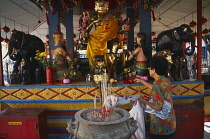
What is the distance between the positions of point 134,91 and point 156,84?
1.12 meters

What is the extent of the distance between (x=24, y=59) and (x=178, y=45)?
317cm

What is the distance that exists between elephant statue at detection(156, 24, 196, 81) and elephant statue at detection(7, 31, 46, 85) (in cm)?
260

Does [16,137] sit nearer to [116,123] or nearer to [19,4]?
[116,123]

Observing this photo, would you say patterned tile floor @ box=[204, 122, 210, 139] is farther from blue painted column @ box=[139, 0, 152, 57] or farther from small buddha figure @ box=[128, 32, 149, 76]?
blue painted column @ box=[139, 0, 152, 57]

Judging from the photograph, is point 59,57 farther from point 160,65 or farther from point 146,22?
point 160,65

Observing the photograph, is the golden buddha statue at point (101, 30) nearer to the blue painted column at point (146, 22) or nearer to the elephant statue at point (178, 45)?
the blue painted column at point (146, 22)

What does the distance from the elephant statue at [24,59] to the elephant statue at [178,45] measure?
8.55 ft

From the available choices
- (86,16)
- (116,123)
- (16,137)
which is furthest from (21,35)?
(116,123)

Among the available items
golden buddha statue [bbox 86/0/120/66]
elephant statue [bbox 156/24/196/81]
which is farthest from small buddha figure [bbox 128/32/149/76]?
golden buddha statue [bbox 86/0/120/66]

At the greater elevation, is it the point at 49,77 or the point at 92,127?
the point at 49,77

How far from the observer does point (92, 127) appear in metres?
1.68

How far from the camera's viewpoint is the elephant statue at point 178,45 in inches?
127

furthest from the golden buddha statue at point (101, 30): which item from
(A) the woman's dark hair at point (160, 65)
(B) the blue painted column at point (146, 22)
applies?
(A) the woman's dark hair at point (160, 65)

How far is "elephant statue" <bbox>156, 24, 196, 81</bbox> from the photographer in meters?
3.24
